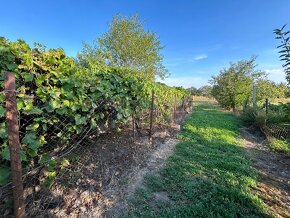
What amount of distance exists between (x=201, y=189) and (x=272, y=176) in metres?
2.09

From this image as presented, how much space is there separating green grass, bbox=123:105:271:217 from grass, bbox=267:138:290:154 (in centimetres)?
197

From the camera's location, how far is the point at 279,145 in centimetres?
664

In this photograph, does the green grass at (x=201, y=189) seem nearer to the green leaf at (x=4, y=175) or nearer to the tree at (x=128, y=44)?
the green leaf at (x=4, y=175)

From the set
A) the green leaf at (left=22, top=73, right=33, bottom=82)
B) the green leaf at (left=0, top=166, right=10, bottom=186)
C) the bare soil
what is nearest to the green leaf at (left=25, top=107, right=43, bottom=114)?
the green leaf at (left=22, top=73, right=33, bottom=82)

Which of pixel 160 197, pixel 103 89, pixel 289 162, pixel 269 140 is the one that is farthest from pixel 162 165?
pixel 269 140

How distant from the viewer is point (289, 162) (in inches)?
212

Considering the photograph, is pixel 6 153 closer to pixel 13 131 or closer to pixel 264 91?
pixel 13 131

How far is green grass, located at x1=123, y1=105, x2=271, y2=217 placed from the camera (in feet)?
9.28

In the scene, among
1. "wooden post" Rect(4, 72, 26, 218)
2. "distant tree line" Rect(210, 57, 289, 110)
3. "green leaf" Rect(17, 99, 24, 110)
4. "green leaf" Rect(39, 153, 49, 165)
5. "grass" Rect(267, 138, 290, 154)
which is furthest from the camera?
"distant tree line" Rect(210, 57, 289, 110)

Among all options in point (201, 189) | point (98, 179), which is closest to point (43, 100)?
point (98, 179)

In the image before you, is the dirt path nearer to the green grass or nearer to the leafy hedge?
→ the green grass

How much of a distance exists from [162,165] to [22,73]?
3.27 m

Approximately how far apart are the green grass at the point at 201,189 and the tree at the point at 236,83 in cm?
1570

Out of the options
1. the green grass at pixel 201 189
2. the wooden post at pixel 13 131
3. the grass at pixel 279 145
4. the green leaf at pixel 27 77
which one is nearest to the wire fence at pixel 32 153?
the wooden post at pixel 13 131
